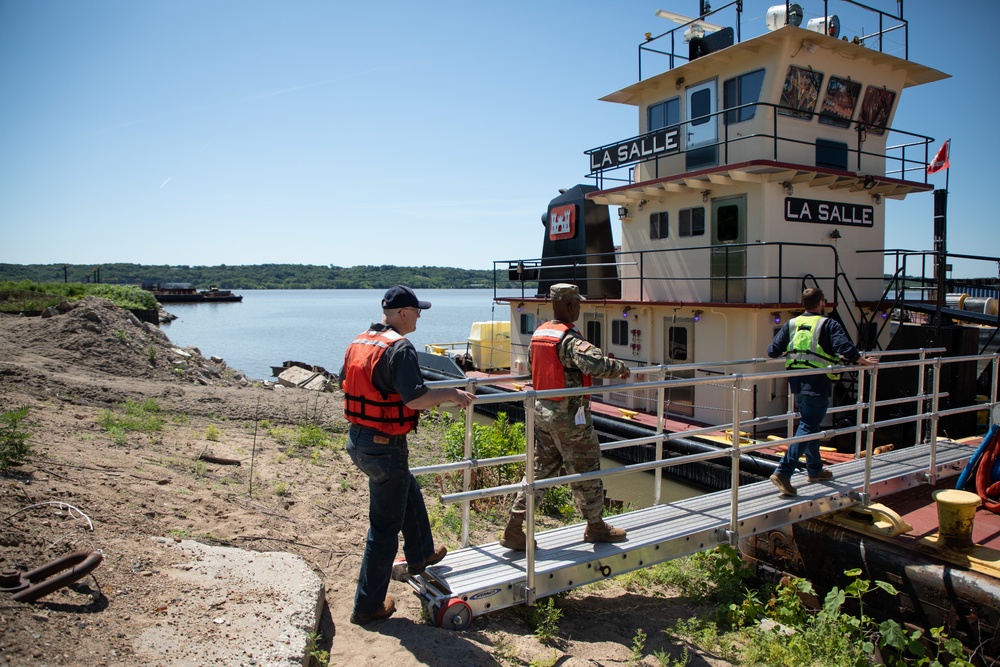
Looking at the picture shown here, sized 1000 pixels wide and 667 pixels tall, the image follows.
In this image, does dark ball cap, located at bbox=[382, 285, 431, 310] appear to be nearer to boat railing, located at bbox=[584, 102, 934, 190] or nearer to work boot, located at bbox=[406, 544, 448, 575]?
work boot, located at bbox=[406, 544, 448, 575]

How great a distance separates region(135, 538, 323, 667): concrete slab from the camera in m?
3.18

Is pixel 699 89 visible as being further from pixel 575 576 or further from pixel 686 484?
pixel 575 576

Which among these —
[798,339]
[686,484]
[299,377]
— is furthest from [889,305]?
[299,377]

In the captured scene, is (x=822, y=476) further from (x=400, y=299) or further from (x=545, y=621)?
(x=400, y=299)

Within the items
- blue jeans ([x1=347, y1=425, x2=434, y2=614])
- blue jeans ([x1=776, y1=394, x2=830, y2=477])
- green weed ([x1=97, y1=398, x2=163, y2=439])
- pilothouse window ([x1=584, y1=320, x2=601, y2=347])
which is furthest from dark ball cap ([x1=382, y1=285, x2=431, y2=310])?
pilothouse window ([x1=584, y1=320, x2=601, y2=347])

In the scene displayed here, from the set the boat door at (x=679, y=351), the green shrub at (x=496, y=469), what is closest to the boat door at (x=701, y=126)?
the boat door at (x=679, y=351)

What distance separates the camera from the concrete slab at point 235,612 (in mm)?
3176

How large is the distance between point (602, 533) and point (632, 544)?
8.5 inches

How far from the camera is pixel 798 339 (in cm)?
581

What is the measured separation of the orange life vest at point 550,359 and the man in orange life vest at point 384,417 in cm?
81

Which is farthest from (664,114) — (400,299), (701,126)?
(400,299)

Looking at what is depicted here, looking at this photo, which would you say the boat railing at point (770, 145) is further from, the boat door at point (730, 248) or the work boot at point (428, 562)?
the work boot at point (428, 562)

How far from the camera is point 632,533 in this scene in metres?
4.98

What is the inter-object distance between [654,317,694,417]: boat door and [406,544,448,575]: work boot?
7.97 m
